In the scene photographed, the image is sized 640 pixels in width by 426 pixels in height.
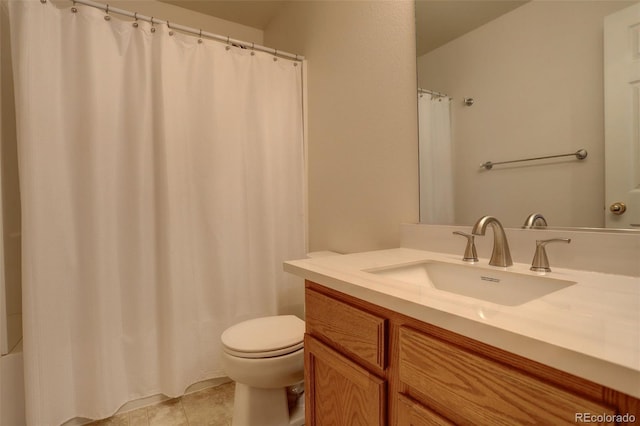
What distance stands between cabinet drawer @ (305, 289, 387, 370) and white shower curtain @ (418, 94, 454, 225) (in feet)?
2.13

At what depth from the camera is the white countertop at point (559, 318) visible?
0.39m

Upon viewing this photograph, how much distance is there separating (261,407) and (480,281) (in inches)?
40.8

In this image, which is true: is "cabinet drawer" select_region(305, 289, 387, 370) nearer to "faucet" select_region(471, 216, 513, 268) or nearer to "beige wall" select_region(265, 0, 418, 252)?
"faucet" select_region(471, 216, 513, 268)

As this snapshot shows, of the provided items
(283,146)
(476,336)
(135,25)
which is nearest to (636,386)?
(476,336)

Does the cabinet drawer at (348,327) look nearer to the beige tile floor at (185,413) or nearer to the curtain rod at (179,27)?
the beige tile floor at (185,413)

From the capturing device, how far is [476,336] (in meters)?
0.50

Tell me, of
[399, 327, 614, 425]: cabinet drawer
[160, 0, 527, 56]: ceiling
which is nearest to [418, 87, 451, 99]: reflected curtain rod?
[160, 0, 527, 56]: ceiling

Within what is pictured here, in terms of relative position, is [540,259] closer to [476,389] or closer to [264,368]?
[476,389]

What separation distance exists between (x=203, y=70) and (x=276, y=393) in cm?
169

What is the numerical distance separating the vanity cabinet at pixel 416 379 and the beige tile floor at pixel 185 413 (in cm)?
78

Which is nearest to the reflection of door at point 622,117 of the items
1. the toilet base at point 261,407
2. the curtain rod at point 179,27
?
the toilet base at point 261,407

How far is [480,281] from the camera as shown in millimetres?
917

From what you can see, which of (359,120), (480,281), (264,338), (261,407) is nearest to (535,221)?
(480,281)

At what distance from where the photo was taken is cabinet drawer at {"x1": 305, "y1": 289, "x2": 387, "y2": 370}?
71 cm
